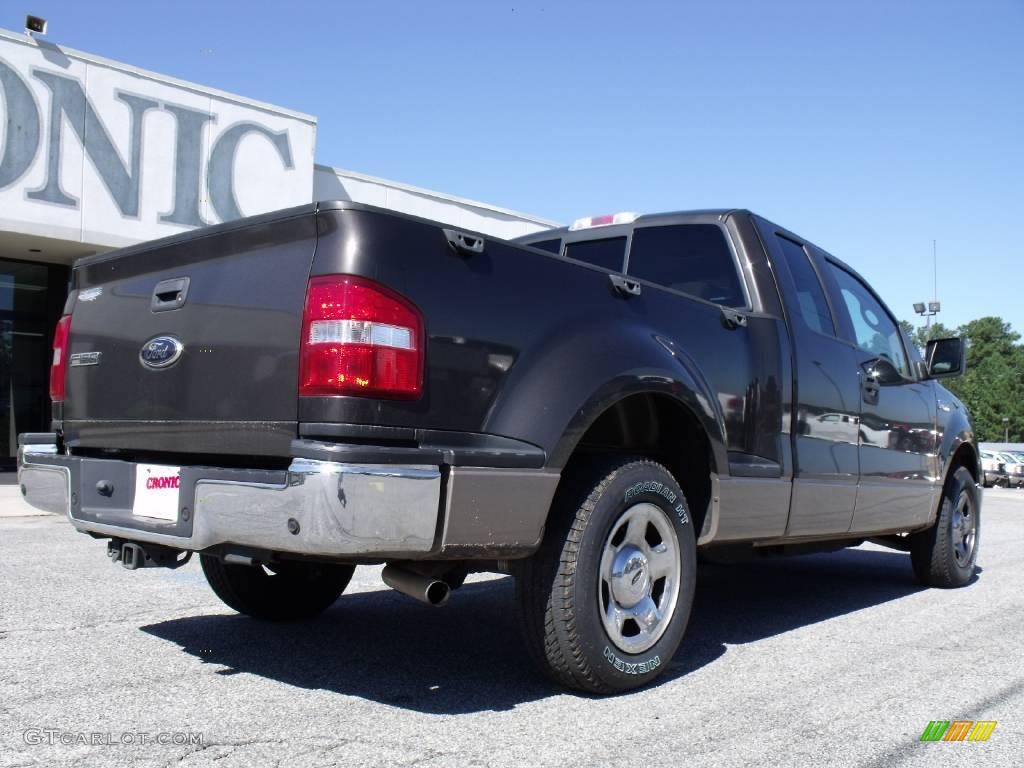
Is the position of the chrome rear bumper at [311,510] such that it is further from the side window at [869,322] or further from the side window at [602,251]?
the side window at [869,322]

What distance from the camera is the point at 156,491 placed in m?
3.12

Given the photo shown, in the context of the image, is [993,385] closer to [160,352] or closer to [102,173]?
[102,173]

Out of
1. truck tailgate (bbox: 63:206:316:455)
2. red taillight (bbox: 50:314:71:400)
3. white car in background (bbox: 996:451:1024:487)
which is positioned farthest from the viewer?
white car in background (bbox: 996:451:1024:487)

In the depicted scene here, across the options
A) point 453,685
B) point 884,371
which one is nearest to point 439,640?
point 453,685

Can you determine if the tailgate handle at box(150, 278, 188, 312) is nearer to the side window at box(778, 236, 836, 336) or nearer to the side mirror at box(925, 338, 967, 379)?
the side window at box(778, 236, 836, 336)

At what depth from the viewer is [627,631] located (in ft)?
11.3

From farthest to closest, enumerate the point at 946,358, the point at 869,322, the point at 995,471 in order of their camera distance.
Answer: the point at 995,471 < the point at 946,358 < the point at 869,322

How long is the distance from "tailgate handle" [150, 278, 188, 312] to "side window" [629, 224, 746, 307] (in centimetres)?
243

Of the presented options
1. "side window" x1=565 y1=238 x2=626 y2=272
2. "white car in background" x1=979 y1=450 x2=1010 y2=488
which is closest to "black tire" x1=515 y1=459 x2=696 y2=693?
"side window" x1=565 y1=238 x2=626 y2=272

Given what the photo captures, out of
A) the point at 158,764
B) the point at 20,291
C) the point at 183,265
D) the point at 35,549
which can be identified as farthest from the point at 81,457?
the point at 20,291

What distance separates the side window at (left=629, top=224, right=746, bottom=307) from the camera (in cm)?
464

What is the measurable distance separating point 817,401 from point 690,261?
919 millimetres

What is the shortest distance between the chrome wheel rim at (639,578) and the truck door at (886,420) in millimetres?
1823

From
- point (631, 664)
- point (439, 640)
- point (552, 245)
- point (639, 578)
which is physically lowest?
point (439, 640)
